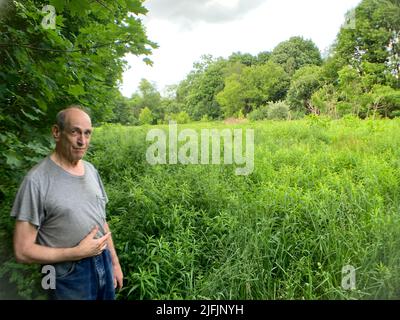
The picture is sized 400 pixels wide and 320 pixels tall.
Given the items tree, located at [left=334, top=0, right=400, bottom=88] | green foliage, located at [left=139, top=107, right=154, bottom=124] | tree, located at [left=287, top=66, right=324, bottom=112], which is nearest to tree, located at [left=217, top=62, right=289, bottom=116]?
tree, located at [left=287, top=66, right=324, bottom=112]

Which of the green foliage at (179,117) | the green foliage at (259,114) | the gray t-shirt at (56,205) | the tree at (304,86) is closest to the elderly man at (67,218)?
the gray t-shirt at (56,205)

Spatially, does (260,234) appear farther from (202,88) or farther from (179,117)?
(202,88)

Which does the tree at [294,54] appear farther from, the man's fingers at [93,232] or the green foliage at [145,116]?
the man's fingers at [93,232]

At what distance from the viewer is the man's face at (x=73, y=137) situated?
4.69ft

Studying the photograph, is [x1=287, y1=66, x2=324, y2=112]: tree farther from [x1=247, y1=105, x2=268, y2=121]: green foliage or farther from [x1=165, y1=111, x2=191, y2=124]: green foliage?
[x1=165, y1=111, x2=191, y2=124]: green foliage

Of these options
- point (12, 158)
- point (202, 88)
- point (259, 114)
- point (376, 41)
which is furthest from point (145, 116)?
point (376, 41)

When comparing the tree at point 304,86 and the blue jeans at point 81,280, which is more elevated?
the tree at point 304,86

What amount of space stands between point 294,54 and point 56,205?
34.9 ft

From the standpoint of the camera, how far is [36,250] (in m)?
1.29

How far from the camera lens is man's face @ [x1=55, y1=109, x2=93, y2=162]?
1430mm

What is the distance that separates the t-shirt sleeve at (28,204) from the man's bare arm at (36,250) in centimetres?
3

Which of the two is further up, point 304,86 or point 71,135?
point 304,86

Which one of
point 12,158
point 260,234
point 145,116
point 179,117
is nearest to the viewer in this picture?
point 12,158
